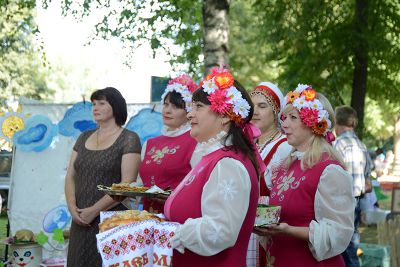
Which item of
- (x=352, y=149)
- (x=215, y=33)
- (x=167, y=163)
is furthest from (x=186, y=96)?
(x=215, y=33)

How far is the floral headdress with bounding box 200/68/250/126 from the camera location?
305 cm

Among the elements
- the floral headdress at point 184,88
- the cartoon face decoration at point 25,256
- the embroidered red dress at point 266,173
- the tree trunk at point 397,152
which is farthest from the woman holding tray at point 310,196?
the tree trunk at point 397,152

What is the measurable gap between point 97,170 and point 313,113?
5.80 ft

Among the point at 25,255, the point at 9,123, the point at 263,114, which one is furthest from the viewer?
the point at 9,123

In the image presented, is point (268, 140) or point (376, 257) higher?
point (268, 140)

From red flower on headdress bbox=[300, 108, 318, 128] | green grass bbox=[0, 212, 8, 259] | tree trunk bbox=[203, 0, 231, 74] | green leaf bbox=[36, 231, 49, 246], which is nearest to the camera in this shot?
red flower on headdress bbox=[300, 108, 318, 128]

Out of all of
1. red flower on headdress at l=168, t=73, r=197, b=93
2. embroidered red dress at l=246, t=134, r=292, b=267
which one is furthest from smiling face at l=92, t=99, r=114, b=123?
embroidered red dress at l=246, t=134, r=292, b=267

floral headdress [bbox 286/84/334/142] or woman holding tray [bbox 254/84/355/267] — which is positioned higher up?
floral headdress [bbox 286/84/334/142]

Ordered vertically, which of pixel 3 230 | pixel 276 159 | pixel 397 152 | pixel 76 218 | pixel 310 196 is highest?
pixel 276 159

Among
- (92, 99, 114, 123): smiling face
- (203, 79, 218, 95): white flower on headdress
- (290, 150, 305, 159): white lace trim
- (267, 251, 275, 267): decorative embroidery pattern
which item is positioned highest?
(203, 79, 218, 95): white flower on headdress

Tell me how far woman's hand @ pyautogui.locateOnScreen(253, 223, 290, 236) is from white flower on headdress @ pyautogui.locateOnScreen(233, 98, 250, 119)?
0.63 m

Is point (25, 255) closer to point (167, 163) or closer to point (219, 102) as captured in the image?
point (167, 163)

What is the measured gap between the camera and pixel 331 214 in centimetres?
344

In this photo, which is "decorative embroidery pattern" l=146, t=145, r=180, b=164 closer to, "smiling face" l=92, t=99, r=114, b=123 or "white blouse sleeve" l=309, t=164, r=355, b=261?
"smiling face" l=92, t=99, r=114, b=123
